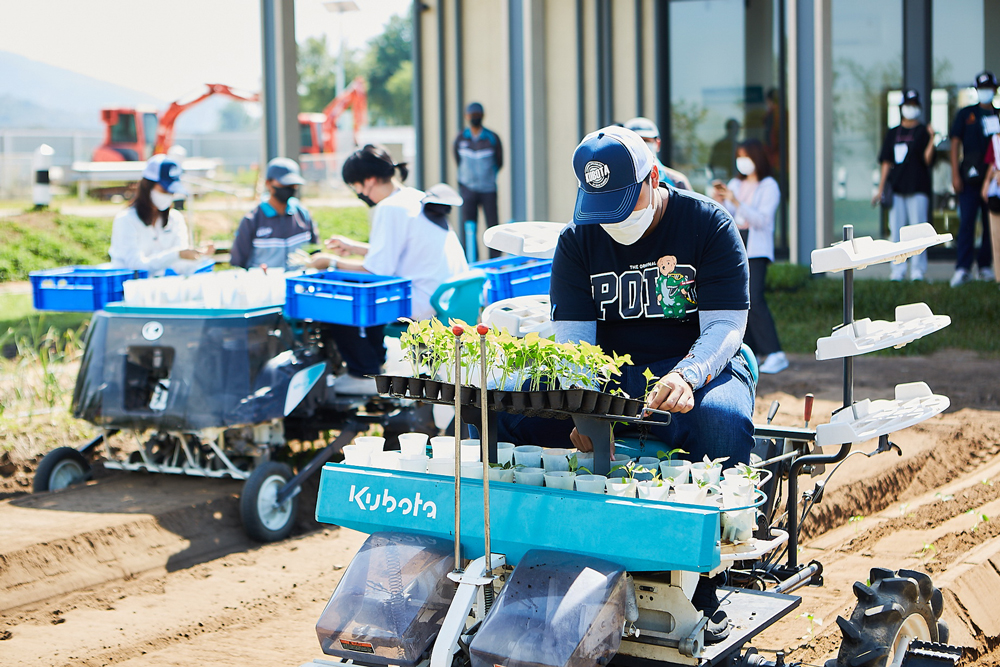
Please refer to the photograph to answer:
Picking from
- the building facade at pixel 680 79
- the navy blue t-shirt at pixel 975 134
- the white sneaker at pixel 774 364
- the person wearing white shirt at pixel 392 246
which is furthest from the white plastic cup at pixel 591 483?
the building facade at pixel 680 79

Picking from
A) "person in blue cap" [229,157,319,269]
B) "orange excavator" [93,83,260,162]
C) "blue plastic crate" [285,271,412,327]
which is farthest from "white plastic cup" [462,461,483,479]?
"orange excavator" [93,83,260,162]

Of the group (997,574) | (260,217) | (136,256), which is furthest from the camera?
(260,217)

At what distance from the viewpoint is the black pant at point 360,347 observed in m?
6.35

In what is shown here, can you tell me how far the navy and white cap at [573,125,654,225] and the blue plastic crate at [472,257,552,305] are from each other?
2795 mm

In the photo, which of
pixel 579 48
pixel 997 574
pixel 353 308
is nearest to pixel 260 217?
pixel 353 308

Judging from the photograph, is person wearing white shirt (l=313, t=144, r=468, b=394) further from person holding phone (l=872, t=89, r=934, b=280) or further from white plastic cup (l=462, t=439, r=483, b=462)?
person holding phone (l=872, t=89, r=934, b=280)

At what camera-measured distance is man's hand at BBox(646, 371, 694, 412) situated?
313 centimetres

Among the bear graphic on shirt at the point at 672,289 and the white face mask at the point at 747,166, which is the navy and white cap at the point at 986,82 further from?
the bear graphic on shirt at the point at 672,289

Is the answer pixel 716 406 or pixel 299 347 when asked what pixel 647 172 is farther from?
pixel 299 347

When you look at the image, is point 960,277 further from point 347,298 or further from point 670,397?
point 670,397

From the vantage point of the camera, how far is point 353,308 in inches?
222

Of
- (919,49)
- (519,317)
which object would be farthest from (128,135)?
(519,317)

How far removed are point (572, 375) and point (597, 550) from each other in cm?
51

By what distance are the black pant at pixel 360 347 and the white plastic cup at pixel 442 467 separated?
3.16 m
